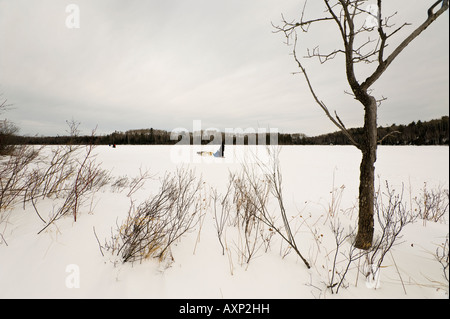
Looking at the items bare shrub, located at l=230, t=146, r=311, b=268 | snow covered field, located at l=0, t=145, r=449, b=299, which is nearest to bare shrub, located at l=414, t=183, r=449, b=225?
snow covered field, located at l=0, t=145, r=449, b=299

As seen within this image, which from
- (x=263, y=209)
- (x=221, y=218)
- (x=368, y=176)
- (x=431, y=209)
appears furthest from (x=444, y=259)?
(x=431, y=209)

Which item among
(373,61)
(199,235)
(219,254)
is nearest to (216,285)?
(219,254)

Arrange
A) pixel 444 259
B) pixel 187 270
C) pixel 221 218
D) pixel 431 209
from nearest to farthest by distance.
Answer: pixel 187 270
pixel 444 259
pixel 221 218
pixel 431 209

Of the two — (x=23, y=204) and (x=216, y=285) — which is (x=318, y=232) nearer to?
(x=216, y=285)

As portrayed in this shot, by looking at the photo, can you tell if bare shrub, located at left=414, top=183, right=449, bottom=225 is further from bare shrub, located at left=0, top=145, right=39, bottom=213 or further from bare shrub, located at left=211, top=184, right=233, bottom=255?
bare shrub, located at left=0, top=145, right=39, bottom=213

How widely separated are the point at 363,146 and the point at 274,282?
2065mm

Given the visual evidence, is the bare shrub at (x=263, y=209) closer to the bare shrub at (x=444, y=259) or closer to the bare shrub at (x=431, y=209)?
Result: the bare shrub at (x=444, y=259)

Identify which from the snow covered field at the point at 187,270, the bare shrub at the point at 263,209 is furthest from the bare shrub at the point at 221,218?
the bare shrub at the point at 263,209

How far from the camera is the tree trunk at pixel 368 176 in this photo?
2318 mm

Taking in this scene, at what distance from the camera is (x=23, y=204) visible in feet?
10.00

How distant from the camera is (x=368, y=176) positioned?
2.34m

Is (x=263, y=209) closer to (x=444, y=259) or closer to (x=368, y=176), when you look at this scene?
(x=368, y=176)

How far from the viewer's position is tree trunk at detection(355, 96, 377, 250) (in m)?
2.32
